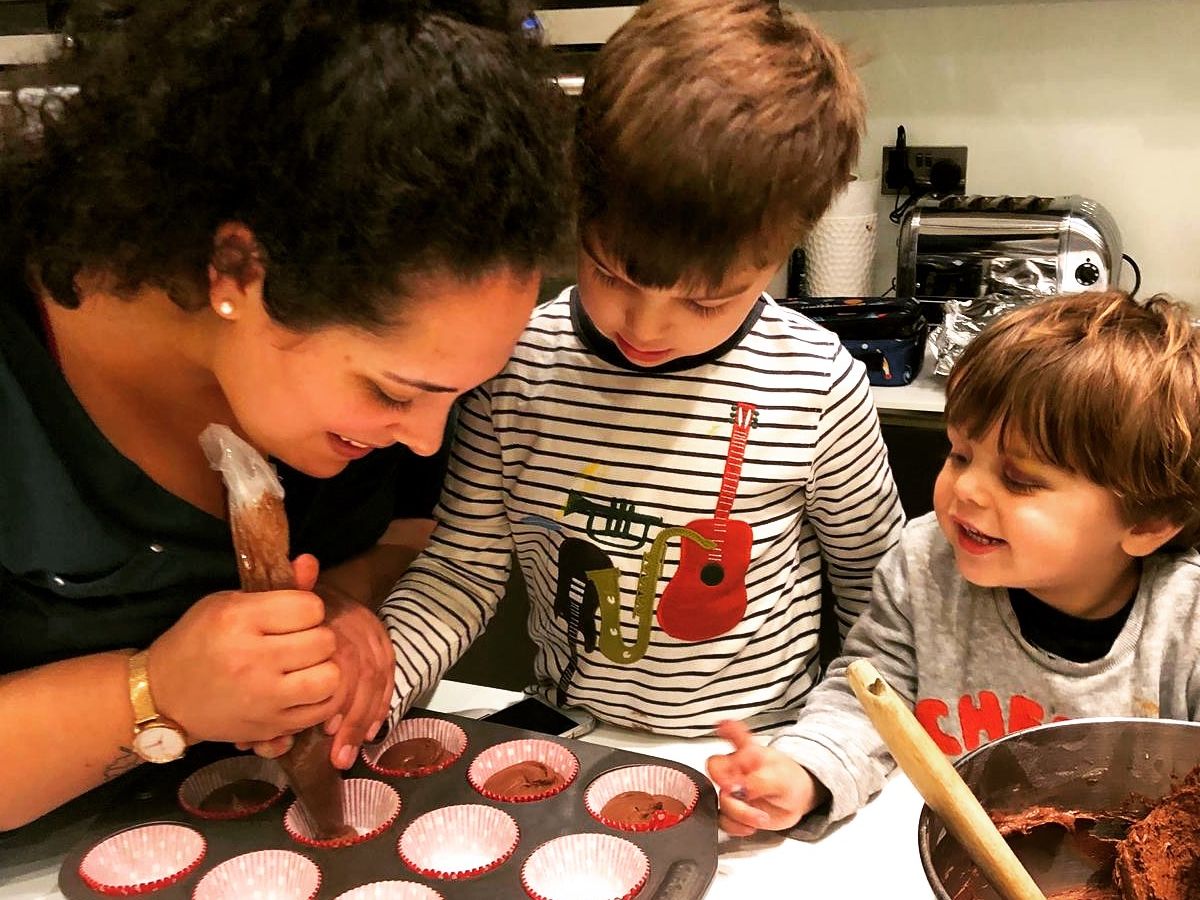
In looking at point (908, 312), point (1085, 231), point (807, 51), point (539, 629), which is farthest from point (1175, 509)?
point (1085, 231)

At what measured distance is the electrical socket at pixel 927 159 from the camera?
7.33 feet

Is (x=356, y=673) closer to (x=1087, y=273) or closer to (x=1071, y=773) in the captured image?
(x=1071, y=773)

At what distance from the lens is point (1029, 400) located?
91 cm

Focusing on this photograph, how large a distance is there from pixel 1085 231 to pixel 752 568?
124cm

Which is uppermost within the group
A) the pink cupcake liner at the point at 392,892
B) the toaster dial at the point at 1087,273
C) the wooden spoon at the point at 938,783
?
the toaster dial at the point at 1087,273

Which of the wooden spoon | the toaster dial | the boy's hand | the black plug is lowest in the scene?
the boy's hand

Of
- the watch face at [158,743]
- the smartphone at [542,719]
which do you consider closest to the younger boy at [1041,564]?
the smartphone at [542,719]

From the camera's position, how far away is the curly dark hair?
0.67m

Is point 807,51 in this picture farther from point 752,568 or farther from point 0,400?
point 0,400

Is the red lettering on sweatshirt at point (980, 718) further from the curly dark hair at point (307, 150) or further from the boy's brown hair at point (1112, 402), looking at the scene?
the curly dark hair at point (307, 150)

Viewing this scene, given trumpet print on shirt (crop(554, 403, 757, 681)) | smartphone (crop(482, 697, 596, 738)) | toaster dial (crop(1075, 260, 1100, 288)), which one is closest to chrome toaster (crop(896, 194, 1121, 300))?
toaster dial (crop(1075, 260, 1100, 288))

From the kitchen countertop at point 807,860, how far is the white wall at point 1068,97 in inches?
62.5

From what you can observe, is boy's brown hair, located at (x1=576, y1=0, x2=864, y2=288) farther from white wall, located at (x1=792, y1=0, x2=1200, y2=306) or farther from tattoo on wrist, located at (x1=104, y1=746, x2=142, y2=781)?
white wall, located at (x1=792, y1=0, x2=1200, y2=306)

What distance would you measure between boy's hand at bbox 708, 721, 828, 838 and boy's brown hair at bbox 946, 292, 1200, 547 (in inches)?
13.3
